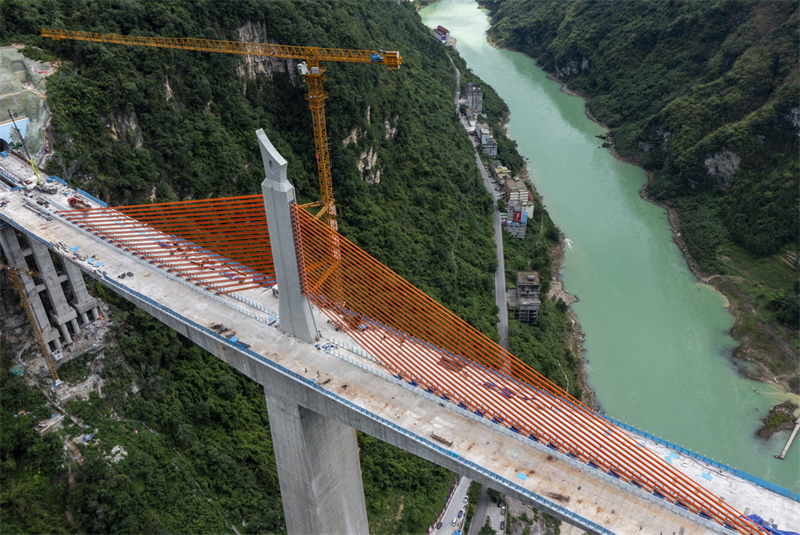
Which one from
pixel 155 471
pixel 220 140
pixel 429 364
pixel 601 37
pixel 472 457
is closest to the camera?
pixel 472 457

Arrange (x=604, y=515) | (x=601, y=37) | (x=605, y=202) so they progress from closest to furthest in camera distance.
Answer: (x=604, y=515) → (x=605, y=202) → (x=601, y=37)

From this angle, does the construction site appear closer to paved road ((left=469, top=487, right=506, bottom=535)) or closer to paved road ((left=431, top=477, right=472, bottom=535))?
paved road ((left=431, top=477, right=472, bottom=535))

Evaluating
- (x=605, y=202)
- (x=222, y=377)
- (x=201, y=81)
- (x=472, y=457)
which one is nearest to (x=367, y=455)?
(x=222, y=377)

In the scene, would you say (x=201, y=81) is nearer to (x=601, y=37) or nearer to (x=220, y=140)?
(x=220, y=140)

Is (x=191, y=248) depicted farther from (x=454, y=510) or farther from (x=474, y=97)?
(x=474, y=97)

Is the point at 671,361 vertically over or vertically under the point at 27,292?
under

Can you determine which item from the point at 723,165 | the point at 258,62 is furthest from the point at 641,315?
the point at 258,62

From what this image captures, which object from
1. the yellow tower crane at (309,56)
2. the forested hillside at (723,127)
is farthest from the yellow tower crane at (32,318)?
the forested hillside at (723,127)
